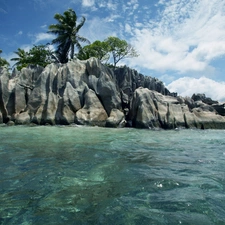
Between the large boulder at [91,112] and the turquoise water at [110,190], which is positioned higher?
the large boulder at [91,112]

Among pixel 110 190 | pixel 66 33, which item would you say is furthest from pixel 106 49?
pixel 110 190

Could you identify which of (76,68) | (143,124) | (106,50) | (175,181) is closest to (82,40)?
(106,50)

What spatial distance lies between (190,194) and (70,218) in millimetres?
2379

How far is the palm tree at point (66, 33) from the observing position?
3606 centimetres

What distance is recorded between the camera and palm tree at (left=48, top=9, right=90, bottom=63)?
36062 mm

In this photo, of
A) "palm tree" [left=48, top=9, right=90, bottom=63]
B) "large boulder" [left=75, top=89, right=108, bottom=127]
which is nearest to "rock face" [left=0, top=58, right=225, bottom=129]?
"large boulder" [left=75, top=89, right=108, bottom=127]

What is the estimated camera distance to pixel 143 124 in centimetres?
2134

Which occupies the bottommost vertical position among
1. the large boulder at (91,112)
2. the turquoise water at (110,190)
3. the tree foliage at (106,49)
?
the turquoise water at (110,190)

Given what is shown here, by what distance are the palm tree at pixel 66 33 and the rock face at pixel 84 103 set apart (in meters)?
11.3

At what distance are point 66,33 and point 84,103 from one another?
18.5 meters

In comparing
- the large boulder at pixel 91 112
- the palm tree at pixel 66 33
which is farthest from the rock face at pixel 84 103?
the palm tree at pixel 66 33

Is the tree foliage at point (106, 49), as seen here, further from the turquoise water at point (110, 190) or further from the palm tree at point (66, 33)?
the turquoise water at point (110, 190)

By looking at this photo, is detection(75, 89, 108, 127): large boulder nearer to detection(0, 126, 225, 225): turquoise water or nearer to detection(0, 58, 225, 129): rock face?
detection(0, 58, 225, 129): rock face

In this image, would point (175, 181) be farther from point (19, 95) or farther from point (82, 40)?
point (82, 40)
